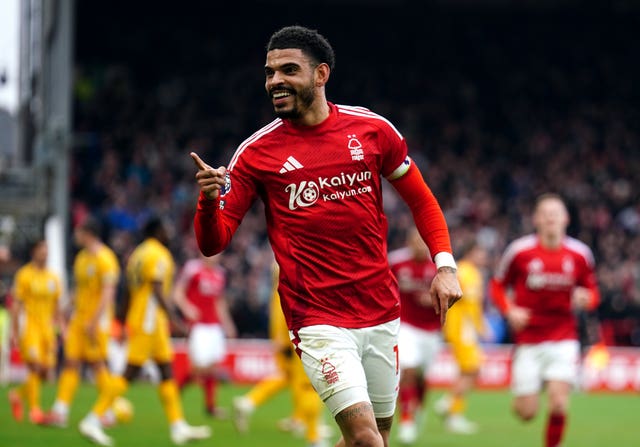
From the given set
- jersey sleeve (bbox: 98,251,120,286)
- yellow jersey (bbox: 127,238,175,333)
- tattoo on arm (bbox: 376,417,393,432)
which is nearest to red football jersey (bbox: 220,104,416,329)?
tattoo on arm (bbox: 376,417,393,432)

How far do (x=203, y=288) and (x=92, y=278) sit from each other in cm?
300

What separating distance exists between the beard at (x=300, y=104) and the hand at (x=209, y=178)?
2.17ft

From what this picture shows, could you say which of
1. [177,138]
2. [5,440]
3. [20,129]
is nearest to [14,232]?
[20,129]

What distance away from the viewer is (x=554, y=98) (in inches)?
1305

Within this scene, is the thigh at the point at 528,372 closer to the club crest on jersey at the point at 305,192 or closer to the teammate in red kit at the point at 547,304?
the teammate in red kit at the point at 547,304

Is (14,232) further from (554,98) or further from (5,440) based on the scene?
(554,98)

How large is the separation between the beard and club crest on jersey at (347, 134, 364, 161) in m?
0.31

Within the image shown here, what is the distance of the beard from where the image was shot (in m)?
5.91

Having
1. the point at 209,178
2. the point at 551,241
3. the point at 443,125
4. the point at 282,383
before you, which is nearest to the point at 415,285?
the point at 282,383

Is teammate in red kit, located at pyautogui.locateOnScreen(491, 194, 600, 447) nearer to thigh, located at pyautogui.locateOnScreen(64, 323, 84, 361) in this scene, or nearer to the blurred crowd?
thigh, located at pyautogui.locateOnScreen(64, 323, 84, 361)

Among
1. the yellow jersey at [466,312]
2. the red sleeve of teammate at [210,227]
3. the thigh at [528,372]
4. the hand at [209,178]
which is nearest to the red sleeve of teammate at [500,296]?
the thigh at [528,372]

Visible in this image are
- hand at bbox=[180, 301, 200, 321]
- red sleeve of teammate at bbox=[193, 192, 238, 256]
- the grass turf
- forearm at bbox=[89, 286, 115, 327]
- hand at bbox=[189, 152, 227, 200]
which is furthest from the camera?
hand at bbox=[180, 301, 200, 321]

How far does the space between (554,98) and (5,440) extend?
24.3 meters

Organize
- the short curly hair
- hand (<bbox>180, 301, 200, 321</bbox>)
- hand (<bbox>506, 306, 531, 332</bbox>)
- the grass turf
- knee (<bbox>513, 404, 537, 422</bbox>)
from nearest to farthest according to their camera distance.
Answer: the short curly hair, hand (<bbox>506, 306, 531, 332</bbox>), knee (<bbox>513, 404, 537, 422</bbox>), the grass turf, hand (<bbox>180, 301, 200, 321</bbox>)
